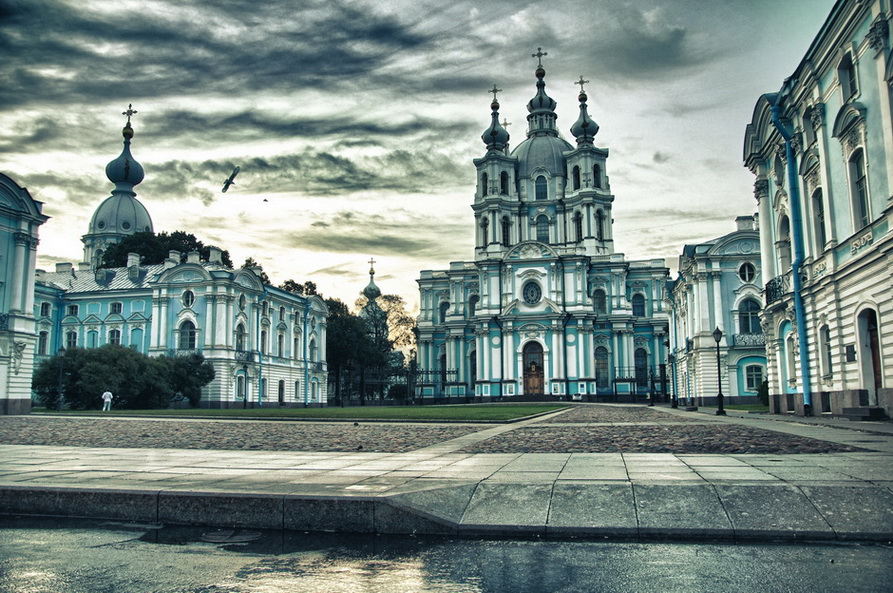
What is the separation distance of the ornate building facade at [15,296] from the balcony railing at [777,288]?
33.8 metres

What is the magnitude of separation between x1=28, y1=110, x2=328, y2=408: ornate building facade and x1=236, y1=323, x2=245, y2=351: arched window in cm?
8

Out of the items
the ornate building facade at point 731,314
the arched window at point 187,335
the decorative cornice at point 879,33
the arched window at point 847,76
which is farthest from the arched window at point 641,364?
the decorative cornice at point 879,33

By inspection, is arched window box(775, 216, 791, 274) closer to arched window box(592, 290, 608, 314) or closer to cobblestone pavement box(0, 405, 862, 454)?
cobblestone pavement box(0, 405, 862, 454)

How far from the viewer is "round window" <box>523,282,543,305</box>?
6700 centimetres

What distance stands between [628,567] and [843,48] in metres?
19.8

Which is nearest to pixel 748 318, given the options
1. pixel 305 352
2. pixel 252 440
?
pixel 252 440

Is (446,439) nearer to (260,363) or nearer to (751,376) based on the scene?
(751,376)

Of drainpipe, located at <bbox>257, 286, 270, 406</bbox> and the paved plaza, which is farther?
drainpipe, located at <bbox>257, 286, 270, 406</bbox>

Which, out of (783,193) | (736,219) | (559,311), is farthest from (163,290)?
(783,193)

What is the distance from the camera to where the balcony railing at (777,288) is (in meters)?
26.2

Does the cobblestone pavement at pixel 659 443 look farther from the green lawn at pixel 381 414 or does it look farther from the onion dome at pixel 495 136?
the onion dome at pixel 495 136

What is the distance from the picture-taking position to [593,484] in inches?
261

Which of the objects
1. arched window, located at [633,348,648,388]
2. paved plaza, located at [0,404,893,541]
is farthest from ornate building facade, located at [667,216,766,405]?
paved plaza, located at [0,404,893,541]

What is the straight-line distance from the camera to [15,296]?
117 ft
